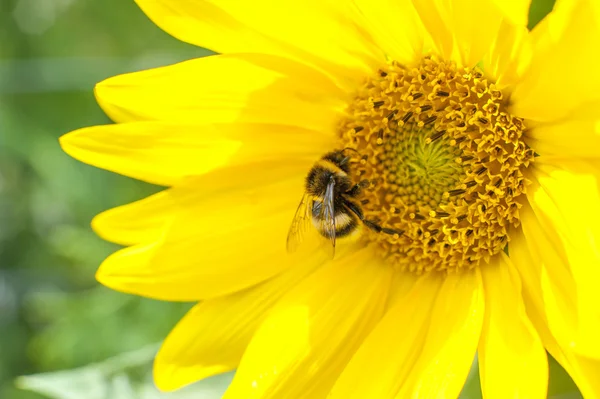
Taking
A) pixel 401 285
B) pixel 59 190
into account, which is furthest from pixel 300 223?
pixel 59 190

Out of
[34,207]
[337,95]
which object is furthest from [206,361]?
[34,207]

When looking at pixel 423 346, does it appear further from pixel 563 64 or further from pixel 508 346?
pixel 563 64

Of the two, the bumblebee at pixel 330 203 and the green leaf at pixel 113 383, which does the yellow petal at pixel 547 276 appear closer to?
the bumblebee at pixel 330 203

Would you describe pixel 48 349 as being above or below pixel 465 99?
below

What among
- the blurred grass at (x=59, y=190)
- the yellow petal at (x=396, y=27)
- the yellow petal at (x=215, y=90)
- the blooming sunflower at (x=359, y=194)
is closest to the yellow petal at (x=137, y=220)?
the blooming sunflower at (x=359, y=194)

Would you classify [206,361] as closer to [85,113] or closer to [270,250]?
[270,250]
